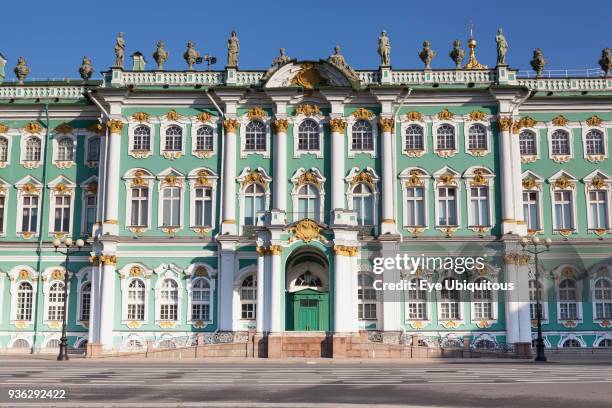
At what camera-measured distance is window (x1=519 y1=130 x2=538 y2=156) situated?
5131 centimetres

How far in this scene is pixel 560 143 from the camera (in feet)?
169

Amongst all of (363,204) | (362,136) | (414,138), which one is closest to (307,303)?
(363,204)

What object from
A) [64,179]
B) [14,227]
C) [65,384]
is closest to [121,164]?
[64,179]

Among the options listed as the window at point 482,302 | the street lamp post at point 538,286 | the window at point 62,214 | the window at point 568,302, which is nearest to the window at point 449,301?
the window at point 482,302

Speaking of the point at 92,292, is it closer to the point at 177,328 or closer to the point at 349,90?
the point at 177,328

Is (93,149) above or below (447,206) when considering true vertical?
above

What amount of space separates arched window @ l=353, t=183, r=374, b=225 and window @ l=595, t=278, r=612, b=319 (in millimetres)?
14766

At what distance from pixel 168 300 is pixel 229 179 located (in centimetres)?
841

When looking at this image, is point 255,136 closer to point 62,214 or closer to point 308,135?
point 308,135

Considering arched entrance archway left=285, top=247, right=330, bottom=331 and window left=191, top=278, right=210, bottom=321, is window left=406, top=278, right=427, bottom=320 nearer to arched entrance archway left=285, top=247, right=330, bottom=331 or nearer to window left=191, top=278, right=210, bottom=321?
arched entrance archway left=285, top=247, right=330, bottom=331

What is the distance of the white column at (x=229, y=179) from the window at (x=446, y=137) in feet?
42.8

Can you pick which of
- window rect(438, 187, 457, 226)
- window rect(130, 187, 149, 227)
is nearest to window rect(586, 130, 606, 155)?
window rect(438, 187, 457, 226)

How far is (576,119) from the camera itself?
51500mm

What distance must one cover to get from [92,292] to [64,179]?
26.4 feet
